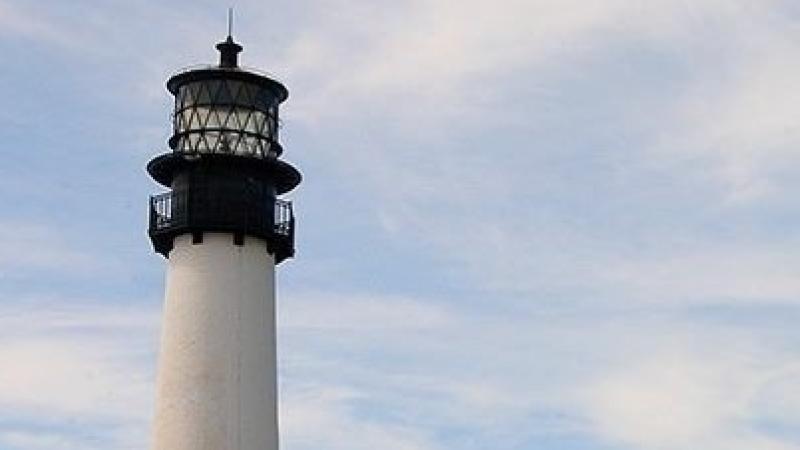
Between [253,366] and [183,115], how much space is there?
809 centimetres

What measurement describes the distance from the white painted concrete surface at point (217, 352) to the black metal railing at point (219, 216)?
0.38m

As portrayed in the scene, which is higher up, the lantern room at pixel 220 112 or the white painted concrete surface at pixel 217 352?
the lantern room at pixel 220 112

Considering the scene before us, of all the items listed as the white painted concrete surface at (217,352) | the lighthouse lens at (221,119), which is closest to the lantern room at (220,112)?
the lighthouse lens at (221,119)

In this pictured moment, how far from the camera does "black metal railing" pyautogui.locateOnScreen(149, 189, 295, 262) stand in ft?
161

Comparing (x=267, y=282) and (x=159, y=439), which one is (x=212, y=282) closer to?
(x=267, y=282)

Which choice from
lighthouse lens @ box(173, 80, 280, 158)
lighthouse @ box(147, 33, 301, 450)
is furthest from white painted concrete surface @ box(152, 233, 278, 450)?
lighthouse lens @ box(173, 80, 280, 158)

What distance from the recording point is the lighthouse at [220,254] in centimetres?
4834

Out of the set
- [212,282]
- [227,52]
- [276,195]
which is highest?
[227,52]

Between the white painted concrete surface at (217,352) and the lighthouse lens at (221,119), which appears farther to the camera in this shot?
the lighthouse lens at (221,119)

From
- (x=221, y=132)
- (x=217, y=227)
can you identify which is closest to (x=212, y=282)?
(x=217, y=227)

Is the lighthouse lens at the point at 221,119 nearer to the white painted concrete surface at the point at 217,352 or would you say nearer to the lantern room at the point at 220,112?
the lantern room at the point at 220,112

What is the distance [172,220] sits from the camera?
49.7 metres

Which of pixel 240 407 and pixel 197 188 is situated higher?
pixel 197 188

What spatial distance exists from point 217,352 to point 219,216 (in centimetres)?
410
